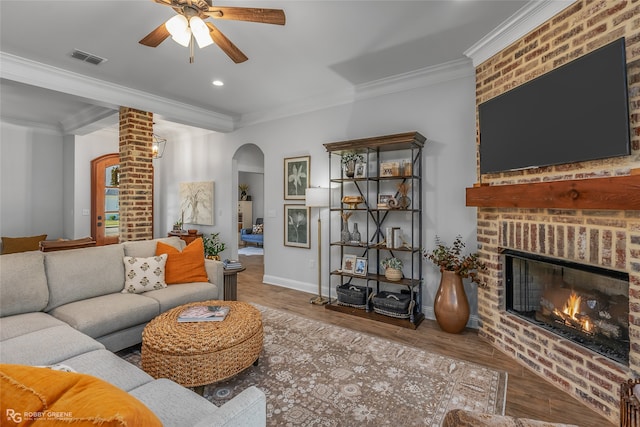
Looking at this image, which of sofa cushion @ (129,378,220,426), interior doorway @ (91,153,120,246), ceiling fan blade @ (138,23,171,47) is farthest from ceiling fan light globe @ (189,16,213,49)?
interior doorway @ (91,153,120,246)

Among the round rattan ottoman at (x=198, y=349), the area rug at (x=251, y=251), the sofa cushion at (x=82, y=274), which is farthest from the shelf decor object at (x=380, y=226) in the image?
the area rug at (x=251, y=251)

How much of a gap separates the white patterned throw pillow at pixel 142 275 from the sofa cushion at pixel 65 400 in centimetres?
240

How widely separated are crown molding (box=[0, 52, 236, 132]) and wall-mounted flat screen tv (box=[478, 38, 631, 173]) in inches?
158

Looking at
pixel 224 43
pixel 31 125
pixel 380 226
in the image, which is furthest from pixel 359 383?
pixel 31 125

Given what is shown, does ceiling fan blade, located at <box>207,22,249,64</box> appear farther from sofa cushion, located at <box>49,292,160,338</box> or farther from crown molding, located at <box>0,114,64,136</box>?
crown molding, located at <box>0,114,64,136</box>

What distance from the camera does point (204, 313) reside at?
235 cm

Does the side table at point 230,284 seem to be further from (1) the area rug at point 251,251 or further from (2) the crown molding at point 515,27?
(1) the area rug at point 251,251

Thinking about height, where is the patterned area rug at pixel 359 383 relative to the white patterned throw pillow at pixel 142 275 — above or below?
below

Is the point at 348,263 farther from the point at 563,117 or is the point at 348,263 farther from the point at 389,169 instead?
the point at 563,117

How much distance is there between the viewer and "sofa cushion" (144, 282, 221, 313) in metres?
2.78

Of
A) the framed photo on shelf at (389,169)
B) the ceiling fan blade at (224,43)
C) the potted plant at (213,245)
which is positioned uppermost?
the ceiling fan blade at (224,43)

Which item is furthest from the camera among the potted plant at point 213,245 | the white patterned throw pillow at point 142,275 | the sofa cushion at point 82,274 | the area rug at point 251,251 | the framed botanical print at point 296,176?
the area rug at point 251,251

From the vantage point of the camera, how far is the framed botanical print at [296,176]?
452cm

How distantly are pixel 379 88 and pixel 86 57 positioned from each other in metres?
3.17
